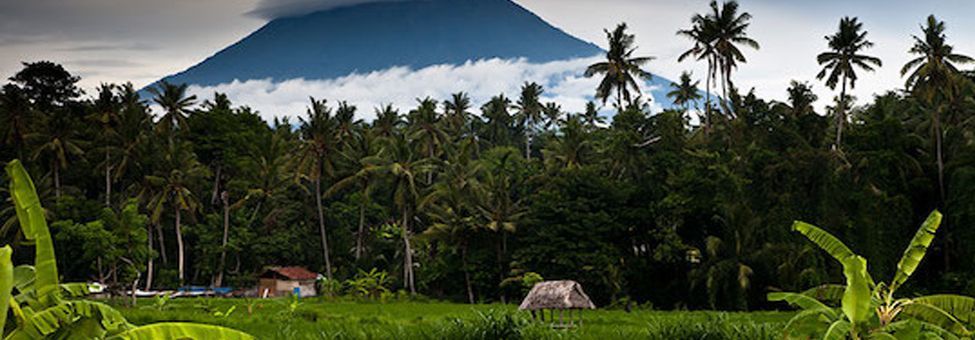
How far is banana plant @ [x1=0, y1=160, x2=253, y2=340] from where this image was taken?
19.2ft

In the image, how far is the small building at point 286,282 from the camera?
44.3 meters

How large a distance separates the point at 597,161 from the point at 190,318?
1019 inches

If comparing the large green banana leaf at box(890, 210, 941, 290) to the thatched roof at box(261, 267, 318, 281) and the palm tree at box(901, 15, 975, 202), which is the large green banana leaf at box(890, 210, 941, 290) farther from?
the thatched roof at box(261, 267, 318, 281)

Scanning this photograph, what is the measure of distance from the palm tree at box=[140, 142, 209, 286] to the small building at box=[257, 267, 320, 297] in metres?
4.61

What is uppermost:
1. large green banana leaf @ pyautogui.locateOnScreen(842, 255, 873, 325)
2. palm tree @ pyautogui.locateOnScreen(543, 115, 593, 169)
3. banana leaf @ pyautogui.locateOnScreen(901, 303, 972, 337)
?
palm tree @ pyautogui.locateOnScreen(543, 115, 593, 169)

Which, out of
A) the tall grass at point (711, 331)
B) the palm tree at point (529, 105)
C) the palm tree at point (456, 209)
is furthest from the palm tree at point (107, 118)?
the tall grass at point (711, 331)

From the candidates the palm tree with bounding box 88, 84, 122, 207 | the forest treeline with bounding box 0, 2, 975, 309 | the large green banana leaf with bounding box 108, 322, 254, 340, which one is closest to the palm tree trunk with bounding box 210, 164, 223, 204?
the forest treeline with bounding box 0, 2, 975, 309

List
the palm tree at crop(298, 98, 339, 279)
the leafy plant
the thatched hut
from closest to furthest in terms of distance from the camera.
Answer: the thatched hut → the leafy plant → the palm tree at crop(298, 98, 339, 279)

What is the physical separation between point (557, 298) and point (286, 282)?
85.1 ft

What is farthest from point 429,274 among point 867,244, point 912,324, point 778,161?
point 912,324

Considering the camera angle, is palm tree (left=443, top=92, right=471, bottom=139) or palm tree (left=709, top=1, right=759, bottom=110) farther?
palm tree (left=443, top=92, right=471, bottom=139)

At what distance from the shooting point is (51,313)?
5.85 meters

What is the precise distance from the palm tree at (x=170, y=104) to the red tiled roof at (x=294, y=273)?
33.4ft

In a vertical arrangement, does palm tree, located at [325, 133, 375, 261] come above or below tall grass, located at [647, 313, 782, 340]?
above
